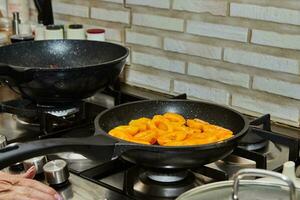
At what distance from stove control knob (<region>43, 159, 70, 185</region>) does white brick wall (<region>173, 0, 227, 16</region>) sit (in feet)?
2.00

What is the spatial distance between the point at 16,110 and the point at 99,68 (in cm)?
28

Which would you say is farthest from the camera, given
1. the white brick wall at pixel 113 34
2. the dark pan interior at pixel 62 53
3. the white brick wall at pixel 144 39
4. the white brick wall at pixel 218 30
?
the white brick wall at pixel 113 34

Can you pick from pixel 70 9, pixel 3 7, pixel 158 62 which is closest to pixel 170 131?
pixel 158 62

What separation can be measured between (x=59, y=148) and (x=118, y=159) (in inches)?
8.6

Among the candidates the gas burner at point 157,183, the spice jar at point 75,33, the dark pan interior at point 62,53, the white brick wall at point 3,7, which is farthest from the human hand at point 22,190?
the white brick wall at point 3,7

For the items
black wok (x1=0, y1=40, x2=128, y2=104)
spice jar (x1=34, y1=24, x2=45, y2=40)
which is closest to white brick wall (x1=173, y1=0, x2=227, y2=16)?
black wok (x1=0, y1=40, x2=128, y2=104)

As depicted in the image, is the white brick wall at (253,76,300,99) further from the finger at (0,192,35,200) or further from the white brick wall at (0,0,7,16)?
the white brick wall at (0,0,7,16)

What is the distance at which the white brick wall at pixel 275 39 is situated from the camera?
1176 mm

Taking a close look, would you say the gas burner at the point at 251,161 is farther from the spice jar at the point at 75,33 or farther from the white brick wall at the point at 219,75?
the spice jar at the point at 75,33

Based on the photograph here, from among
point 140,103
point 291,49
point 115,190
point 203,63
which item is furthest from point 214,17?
point 115,190

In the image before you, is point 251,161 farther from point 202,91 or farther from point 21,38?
point 21,38

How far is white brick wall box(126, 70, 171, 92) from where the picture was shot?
150cm

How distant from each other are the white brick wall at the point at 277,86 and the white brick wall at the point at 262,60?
1.2 inches

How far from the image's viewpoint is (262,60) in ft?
4.10
